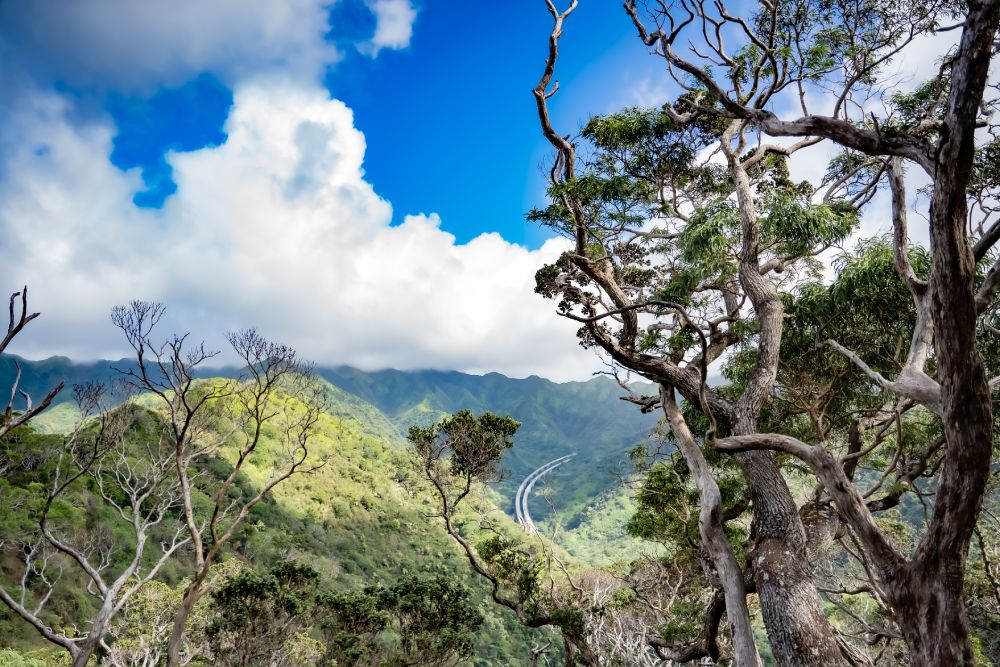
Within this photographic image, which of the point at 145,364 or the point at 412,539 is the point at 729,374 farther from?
the point at 412,539

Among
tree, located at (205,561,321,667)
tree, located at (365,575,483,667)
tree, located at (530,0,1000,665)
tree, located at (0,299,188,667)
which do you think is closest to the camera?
tree, located at (530,0,1000,665)

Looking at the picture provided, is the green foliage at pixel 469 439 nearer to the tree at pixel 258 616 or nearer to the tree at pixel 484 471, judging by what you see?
the tree at pixel 484 471

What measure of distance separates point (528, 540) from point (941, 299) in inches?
1776

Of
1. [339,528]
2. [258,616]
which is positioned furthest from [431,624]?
[339,528]

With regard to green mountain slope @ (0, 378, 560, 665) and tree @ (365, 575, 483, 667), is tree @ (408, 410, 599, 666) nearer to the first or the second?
tree @ (365, 575, 483, 667)

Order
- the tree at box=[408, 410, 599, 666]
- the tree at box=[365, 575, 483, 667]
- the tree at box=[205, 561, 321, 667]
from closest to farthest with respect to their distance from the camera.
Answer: the tree at box=[408, 410, 599, 666] → the tree at box=[205, 561, 321, 667] → the tree at box=[365, 575, 483, 667]

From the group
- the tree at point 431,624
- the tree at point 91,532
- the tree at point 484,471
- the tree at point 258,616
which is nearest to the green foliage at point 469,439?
the tree at point 484,471

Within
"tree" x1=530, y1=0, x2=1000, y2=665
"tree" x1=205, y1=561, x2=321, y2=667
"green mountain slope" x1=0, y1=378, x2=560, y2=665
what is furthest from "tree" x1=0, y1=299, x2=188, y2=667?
"tree" x1=530, y1=0, x2=1000, y2=665

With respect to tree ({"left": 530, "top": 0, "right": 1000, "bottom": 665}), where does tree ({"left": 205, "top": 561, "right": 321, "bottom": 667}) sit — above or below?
below

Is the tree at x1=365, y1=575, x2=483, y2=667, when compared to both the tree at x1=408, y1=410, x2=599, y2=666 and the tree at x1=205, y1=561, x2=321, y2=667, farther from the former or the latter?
the tree at x1=205, y1=561, x2=321, y2=667

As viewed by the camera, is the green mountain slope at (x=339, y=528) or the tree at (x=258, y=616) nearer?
the tree at (x=258, y=616)

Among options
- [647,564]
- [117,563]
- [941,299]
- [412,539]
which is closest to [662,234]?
[941,299]

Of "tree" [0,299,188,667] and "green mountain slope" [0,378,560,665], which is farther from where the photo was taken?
"green mountain slope" [0,378,560,665]

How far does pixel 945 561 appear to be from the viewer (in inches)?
101
